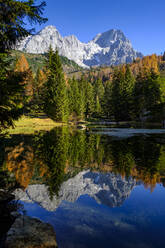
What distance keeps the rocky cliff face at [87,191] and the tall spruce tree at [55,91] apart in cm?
4040

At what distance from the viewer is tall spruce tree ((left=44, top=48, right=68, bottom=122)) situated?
4719cm

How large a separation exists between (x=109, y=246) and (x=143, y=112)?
187 feet

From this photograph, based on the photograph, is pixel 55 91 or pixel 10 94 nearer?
pixel 10 94

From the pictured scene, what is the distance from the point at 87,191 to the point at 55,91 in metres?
42.8

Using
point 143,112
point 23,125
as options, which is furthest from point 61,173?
point 143,112

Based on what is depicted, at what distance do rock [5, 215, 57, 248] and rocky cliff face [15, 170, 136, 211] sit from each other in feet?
4.97

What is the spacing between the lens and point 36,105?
203 ft

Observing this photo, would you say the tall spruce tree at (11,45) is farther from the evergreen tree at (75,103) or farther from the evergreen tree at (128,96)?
the evergreen tree at (75,103)

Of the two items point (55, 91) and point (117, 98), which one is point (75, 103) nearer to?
point (117, 98)

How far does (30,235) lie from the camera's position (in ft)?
10.9

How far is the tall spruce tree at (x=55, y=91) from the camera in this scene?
47188 mm

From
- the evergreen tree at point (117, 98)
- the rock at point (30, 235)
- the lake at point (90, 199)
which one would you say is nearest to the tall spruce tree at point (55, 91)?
the evergreen tree at point (117, 98)

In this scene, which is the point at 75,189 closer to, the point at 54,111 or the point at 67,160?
the point at 67,160

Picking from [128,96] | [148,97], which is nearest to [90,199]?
[148,97]
